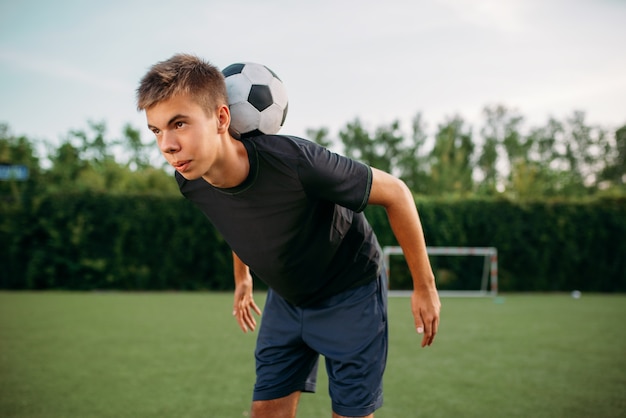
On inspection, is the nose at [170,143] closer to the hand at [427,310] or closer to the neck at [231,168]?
the neck at [231,168]

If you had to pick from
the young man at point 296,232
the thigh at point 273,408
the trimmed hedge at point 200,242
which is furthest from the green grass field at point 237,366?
the trimmed hedge at point 200,242

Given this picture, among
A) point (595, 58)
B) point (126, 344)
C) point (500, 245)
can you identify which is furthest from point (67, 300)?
point (595, 58)

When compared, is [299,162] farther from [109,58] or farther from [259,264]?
[109,58]

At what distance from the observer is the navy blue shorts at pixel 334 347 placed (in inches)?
87.6

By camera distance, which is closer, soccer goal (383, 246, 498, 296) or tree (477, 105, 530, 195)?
soccer goal (383, 246, 498, 296)

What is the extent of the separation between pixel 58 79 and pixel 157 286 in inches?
347

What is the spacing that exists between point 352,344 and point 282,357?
1.18ft

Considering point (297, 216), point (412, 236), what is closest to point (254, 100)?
point (297, 216)

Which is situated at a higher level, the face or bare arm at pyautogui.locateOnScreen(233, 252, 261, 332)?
the face

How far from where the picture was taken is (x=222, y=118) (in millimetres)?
1966

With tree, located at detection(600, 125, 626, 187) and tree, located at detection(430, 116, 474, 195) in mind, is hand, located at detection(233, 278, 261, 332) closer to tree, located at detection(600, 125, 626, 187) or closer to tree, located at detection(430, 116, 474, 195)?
tree, located at detection(430, 116, 474, 195)

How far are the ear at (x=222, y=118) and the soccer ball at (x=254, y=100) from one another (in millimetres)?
213

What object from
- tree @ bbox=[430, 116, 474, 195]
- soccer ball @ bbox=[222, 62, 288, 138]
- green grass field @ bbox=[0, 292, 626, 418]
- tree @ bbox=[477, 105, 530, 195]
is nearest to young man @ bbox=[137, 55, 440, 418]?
soccer ball @ bbox=[222, 62, 288, 138]

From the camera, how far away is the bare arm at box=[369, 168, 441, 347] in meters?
2.06
